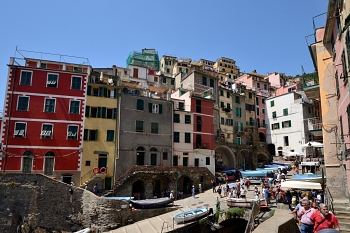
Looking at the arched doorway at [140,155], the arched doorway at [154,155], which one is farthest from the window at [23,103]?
the arched doorway at [154,155]

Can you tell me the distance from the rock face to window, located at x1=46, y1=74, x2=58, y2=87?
1161 cm

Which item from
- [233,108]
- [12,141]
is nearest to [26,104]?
[12,141]

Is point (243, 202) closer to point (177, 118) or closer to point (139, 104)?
point (177, 118)

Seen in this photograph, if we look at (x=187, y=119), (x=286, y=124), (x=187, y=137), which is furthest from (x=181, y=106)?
(x=286, y=124)

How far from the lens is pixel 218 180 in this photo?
123 ft

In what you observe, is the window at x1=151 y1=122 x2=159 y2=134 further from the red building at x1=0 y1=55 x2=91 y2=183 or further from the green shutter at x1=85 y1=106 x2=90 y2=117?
the red building at x1=0 y1=55 x2=91 y2=183

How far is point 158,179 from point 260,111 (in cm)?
3352

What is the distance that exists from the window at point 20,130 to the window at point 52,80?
565cm

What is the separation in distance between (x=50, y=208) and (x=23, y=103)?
12930mm

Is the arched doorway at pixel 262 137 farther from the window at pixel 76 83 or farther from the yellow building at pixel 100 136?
the window at pixel 76 83

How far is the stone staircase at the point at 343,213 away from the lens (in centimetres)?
1304

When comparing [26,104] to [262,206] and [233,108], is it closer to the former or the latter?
[262,206]

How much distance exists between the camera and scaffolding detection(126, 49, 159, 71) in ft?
243

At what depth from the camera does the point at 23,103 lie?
1175 inches
